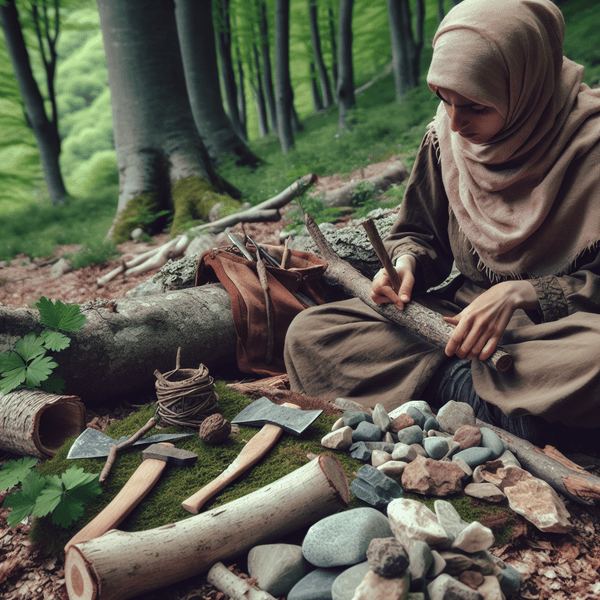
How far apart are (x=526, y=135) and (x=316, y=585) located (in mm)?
1879

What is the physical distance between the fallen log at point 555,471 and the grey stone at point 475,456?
6.8 inches

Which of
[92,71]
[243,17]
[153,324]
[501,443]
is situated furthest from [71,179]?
[501,443]

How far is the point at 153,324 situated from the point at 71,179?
27.7 metres

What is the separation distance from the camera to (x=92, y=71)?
95.8 feet

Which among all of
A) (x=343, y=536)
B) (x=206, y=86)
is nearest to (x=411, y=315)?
(x=343, y=536)

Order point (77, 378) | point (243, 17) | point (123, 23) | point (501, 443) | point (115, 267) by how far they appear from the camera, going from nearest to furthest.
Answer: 1. point (501, 443)
2. point (77, 378)
3. point (115, 267)
4. point (123, 23)
5. point (243, 17)

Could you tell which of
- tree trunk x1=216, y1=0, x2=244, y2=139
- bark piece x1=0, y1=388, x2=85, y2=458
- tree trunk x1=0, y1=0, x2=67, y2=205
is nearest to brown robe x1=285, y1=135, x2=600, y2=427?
bark piece x1=0, y1=388, x2=85, y2=458

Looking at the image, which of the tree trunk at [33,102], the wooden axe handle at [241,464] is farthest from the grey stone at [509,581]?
the tree trunk at [33,102]

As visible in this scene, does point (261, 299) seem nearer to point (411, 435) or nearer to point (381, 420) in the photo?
point (381, 420)

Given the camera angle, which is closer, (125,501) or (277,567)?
(277,567)

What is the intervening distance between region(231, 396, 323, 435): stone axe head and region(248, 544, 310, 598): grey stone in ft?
1.79

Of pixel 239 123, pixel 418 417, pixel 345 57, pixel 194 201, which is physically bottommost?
pixel 239 123

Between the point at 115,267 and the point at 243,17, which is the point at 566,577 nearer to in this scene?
the point at 115,267

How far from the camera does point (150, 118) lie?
6.53m
